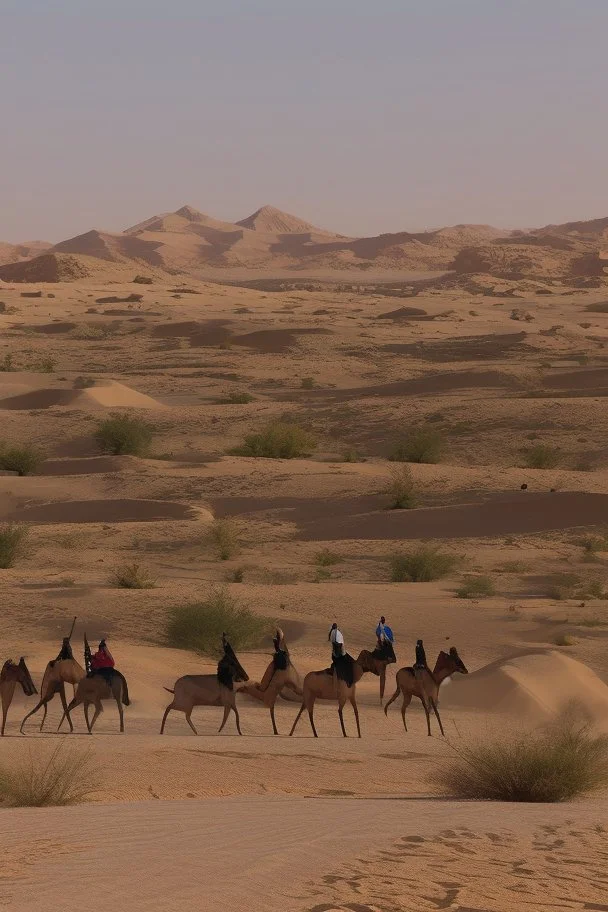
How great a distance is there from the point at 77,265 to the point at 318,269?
58588 mm

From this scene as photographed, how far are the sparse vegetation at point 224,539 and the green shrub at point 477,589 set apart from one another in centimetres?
436

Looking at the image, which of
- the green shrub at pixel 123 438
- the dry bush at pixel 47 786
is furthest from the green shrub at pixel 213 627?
the green shrub at pixel 123 438

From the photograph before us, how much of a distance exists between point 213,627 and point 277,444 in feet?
54.1

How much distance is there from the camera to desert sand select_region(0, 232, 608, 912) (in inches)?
315

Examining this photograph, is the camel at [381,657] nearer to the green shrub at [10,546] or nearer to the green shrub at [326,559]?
the green shrub at [326,559]

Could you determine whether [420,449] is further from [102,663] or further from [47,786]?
[47,786]

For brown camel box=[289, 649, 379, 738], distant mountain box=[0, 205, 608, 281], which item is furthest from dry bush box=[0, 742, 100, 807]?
distant mountain box=[0, 205, 608, 281]

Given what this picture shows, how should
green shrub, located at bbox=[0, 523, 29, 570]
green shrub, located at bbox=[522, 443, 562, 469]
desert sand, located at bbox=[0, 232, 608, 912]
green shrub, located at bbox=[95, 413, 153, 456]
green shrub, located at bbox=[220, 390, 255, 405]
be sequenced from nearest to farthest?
1. desert sand, located at bbox=[0, 232, 608, 912]
2. green shrub, located at bbox=[0, 523, 29, 570]
3. green shrub, located at bbox=[522, 443, 562, 469]
4. green shrub, located at bbox=[95, 413, 153, 456]
5. green shrub, located at bbox=[220, 390, 255, 405]

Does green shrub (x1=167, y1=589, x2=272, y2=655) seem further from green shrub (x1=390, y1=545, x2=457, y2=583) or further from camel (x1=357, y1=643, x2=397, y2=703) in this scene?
green shrub (x1=390, y1=545, x2=457, y2=583)

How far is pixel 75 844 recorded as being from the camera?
833 cm

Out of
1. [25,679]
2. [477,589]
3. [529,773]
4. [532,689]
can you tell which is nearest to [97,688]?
[25,679]

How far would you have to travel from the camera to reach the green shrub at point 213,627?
17.8m

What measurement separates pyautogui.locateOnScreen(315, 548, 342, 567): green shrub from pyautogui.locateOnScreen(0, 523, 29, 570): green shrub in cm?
491

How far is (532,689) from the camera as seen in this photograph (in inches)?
626
